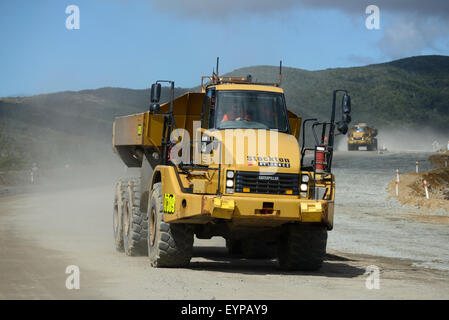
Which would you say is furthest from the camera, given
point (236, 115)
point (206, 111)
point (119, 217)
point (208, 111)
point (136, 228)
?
point (119, 217)

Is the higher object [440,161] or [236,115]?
[236,115]

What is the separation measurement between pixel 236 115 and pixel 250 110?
28cm

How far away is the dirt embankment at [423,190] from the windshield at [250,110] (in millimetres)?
17402

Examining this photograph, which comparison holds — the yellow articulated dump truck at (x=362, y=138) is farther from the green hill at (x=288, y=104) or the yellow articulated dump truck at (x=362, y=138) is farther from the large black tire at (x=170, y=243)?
the large black tire at (x=170, y=243)

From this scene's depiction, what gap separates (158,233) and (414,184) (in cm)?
2320

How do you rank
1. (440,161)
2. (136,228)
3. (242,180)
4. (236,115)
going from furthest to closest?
(440,161), (136,228), (236,115), (242,180)

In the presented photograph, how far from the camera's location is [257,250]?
54.4ft

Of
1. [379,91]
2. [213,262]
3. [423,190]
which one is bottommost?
[213,262]

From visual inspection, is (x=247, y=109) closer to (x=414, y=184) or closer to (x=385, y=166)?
(x=414, y=184)

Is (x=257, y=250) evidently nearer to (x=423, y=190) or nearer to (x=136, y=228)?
(x=136, y=228)

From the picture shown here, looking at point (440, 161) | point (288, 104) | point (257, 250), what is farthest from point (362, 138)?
point (288, 104)

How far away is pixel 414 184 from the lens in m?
34.6

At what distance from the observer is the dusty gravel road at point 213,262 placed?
1081cm

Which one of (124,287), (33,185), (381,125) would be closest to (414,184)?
(33,185)
